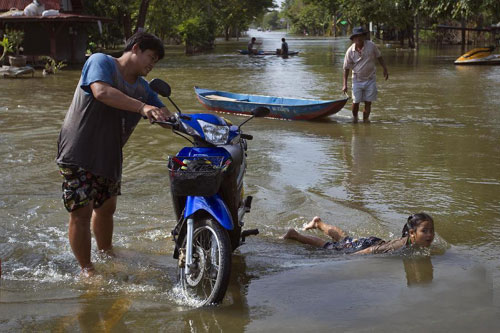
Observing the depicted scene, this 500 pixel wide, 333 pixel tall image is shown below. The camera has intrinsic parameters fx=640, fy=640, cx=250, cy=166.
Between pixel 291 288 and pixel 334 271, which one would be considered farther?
pixel 334 271

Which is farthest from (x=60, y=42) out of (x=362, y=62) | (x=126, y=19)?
(x=362, y=62)

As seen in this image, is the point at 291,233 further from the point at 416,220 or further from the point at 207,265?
the point at 207,265

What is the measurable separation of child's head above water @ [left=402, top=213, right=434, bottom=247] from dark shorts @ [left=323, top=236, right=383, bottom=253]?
334mm

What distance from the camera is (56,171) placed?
821 cm

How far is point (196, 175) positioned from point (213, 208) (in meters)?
0.27

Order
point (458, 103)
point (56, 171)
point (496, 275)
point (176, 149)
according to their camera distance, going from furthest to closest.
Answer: point (458, 103)
point (176, 149)
point (56, 171)
point (496, 275)

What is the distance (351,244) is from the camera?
5.18 metres

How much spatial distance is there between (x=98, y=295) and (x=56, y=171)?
4271mm

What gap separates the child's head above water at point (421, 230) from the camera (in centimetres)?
482

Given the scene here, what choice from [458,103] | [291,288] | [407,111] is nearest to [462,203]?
[291,288]

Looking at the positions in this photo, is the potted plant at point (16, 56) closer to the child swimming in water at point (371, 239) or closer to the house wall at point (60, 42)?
the house wall at point (60, 42)

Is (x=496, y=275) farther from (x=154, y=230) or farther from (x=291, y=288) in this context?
(x=154, y=230)

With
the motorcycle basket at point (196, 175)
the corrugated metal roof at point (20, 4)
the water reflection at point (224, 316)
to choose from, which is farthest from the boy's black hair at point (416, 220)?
the corrugated metal roof at point (20, 4)

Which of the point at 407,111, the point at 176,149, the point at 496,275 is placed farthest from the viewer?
the point at 407,111
